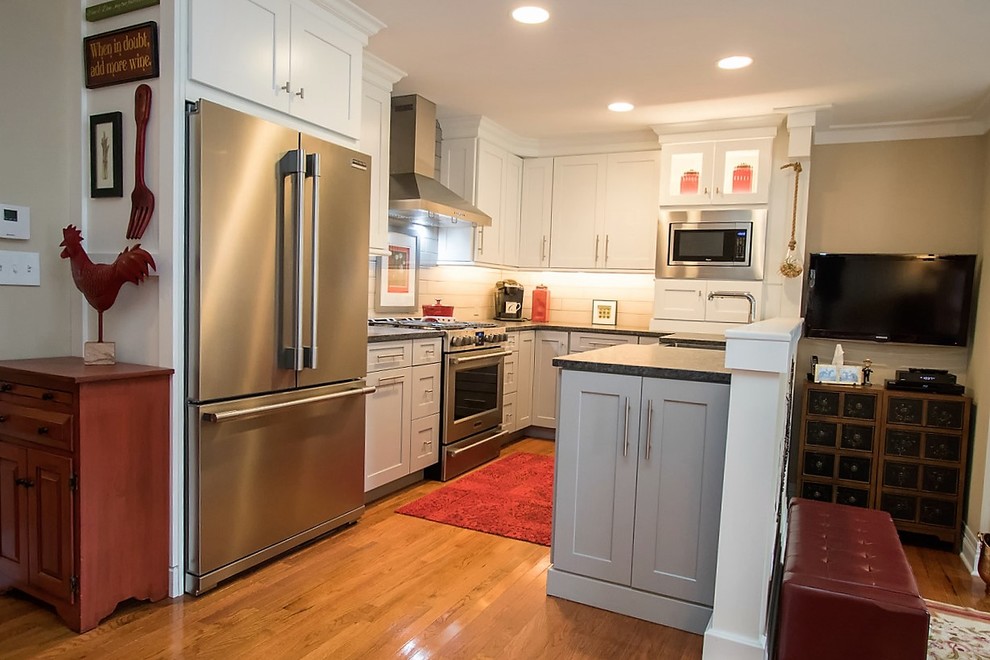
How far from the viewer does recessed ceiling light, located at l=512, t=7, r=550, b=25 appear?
2.83m

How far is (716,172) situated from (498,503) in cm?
281

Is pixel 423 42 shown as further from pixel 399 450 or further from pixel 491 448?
pixel 491 448

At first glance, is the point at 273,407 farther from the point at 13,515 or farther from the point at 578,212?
the point at 578,212

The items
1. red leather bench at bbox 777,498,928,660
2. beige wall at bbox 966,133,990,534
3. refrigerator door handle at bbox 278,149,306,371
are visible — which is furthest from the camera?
beige wall at bbox 966,133,990,534

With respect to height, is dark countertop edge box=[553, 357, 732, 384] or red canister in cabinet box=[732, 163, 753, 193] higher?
red canister in cabinet box=[732, 163, 753, 193]

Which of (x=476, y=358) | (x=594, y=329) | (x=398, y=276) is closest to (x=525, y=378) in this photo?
(x=594, y=329)

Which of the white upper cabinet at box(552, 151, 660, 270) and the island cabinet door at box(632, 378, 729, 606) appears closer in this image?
the island cabinet door at box(632, 378, 729, 606)

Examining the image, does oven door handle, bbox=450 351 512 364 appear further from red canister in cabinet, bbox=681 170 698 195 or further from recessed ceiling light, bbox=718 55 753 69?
recessed ceiling light, bbox=718 55 753 69

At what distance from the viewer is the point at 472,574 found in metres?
2.69

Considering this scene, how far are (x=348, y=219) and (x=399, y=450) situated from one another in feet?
4.52

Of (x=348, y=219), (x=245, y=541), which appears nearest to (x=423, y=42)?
(x=348, y=219)

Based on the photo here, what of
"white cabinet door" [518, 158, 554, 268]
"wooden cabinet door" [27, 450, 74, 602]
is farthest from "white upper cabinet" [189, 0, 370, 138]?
"white cabinet door" [518, 158, 554, 268]

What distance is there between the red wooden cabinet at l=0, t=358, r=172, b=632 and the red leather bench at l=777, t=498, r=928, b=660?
2.17 metres

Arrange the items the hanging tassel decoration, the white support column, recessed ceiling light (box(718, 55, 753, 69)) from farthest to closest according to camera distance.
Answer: the hanging tassel decoration → recessed ceiling light (box(718, 55, 753, 69)) → the white support column
